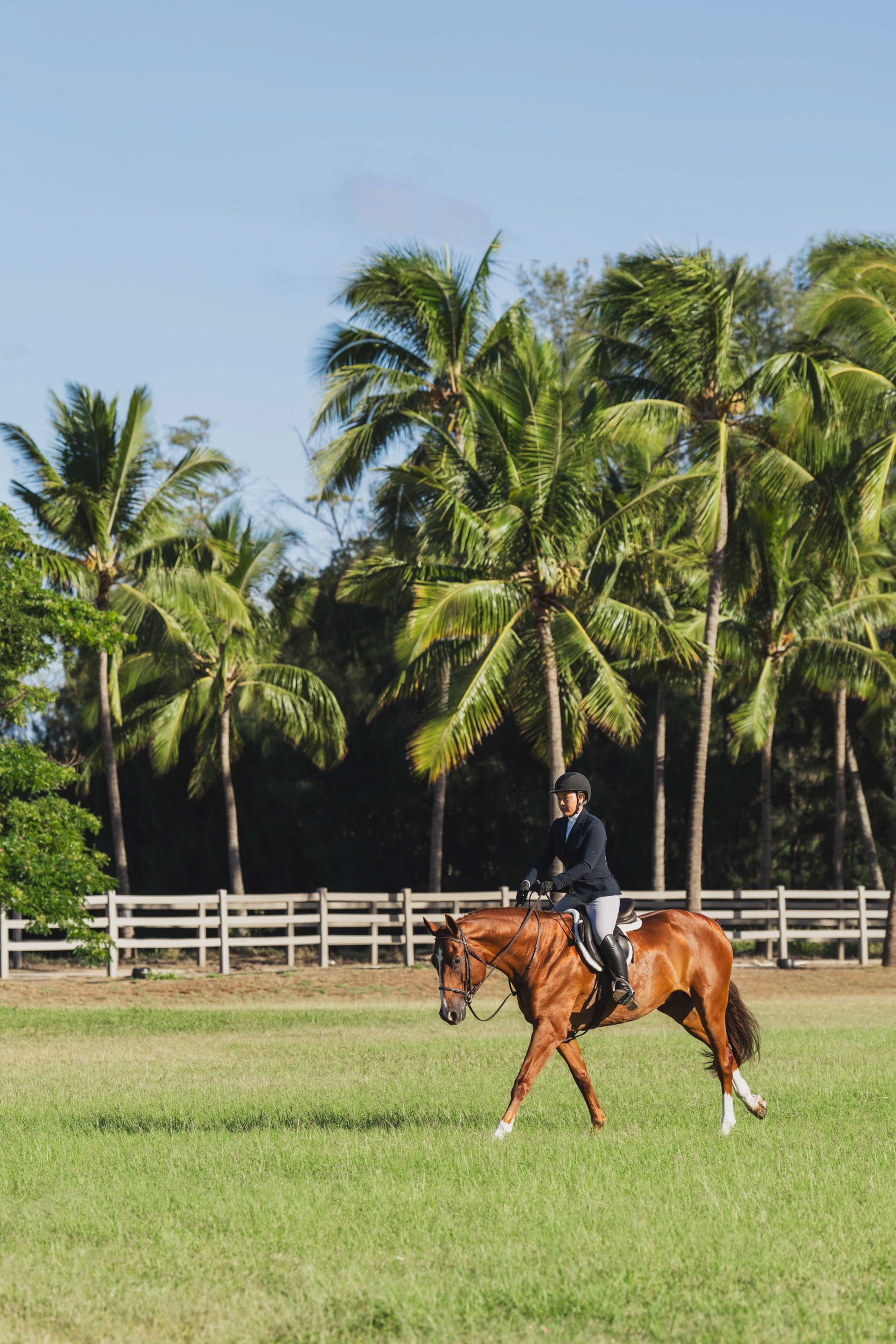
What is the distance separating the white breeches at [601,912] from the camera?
945cm

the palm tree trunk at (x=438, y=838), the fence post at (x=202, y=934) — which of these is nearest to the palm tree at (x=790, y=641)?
the palm tree trunk at (x=438, y=838)

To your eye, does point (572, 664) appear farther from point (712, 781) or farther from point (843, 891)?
point (712, 781)

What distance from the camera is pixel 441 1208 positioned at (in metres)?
6.91

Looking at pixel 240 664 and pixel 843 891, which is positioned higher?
pixel 240 664

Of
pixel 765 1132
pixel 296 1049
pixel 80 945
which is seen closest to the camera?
pixel 765 1132

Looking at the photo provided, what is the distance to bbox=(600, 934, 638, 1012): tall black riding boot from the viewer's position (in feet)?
30.9

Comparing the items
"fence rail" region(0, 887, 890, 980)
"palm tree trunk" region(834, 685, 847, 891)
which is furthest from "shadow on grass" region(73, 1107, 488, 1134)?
"palm tree trunk" region(834, 685, 847, 891)

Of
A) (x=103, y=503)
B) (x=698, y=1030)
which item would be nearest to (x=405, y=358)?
(x=103, y=503)

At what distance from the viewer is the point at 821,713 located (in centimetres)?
3806

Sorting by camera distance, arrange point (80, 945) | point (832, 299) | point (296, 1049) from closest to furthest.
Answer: point (296, 1049) < point (80, 945) < point (832, 299)

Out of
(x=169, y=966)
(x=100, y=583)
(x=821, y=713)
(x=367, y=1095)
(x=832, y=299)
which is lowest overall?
(x=169, y=966)

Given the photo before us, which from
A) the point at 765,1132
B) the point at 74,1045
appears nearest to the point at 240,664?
the point at 74,1045

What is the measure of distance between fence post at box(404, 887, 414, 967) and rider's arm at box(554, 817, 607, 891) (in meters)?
18.4

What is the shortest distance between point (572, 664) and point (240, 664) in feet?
36.4
